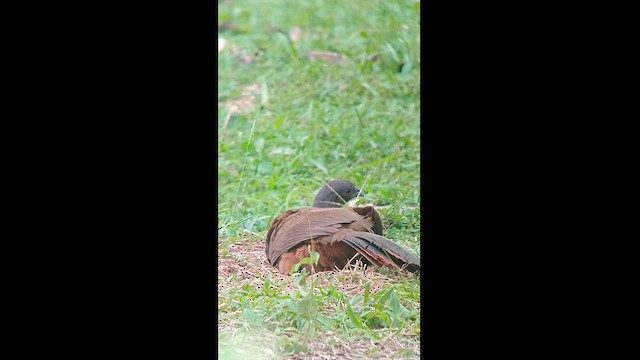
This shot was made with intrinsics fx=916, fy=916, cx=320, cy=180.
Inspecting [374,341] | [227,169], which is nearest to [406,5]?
[227,169]

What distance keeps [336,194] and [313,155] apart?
0.75m

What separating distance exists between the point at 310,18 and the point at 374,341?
2971mm

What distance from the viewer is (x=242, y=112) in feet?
14.5

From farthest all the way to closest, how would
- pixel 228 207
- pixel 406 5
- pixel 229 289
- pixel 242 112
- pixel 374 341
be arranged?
pixel 406 5, pixel 242 112, pixel 228 207, pixel 229 289, pixel 374 341

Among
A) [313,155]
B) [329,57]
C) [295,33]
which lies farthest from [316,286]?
[295,33]

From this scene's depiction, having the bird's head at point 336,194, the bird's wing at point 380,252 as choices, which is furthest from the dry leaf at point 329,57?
the bird's wing at point 380,252

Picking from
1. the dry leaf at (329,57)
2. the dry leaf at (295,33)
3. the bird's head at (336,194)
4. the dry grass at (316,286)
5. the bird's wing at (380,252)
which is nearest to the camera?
the dry grass at (316,286)

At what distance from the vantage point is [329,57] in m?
4.86

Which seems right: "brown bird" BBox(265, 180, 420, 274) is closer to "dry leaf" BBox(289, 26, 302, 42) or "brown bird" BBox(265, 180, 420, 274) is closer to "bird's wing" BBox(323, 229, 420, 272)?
"bird's wing" BBox(323, 229, 420, 272)

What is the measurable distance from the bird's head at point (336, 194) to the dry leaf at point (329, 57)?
146 cm

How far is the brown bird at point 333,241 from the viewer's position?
289cm

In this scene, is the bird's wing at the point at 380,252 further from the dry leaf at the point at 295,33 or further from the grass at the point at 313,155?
the dry leaf at the point at 295,33

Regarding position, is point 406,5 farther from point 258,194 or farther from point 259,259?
point 259,259

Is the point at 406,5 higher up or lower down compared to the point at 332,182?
higher up
